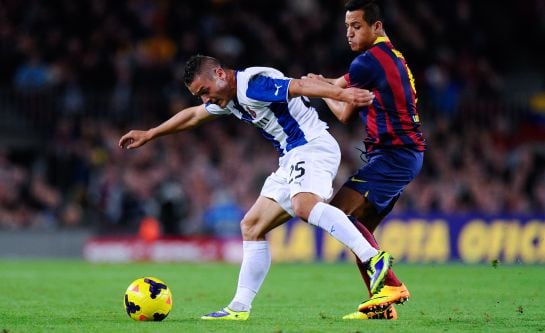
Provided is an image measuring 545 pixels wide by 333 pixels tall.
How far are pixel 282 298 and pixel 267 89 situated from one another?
142 inches

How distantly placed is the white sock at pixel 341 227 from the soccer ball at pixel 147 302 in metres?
1.28

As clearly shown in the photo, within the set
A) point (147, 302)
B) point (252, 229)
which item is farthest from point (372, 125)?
point (147, 302)

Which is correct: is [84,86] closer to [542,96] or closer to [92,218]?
[92,218]

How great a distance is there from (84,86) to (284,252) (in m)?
6.12

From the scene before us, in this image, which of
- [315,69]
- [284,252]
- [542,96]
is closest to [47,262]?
[284,252]

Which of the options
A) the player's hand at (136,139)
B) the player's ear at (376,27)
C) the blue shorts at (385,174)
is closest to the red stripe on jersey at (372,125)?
the blue shorts at (385,174)

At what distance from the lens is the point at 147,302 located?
27.4 ft

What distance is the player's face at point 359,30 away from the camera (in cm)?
845

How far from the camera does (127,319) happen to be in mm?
8664

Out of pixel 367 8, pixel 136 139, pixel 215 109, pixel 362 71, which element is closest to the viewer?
pixel 362 71

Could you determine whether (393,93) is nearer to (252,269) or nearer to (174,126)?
(252,269)

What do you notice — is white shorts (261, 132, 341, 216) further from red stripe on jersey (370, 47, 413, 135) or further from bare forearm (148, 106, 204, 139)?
bare forearm (148, 106, 204, 139)

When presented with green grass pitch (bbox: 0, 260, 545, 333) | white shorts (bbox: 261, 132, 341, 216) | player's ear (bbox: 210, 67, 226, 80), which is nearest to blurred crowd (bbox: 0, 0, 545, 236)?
green grass pitch (bbox: 0, 260, 545, 333)

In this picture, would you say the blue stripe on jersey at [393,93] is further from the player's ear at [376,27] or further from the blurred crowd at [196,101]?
the blurred crowd at [196,101]
